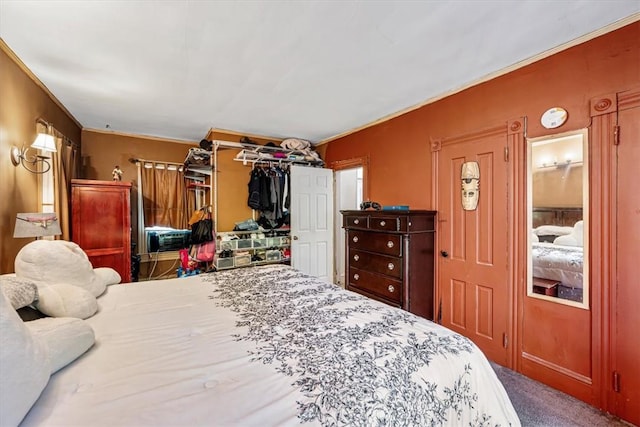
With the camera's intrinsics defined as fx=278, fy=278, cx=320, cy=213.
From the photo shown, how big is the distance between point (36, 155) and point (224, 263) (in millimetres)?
2096

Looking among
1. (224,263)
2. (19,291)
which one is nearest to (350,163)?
(224,263)

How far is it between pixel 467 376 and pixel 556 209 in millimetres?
1560

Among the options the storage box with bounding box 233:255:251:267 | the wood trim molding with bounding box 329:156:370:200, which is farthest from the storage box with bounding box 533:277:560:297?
the storage box with bounding box 233:255:251:267

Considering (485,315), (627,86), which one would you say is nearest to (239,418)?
(485,315)

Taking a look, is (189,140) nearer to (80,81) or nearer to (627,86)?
(80,81)

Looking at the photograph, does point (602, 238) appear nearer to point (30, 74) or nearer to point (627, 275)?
point (627, 275)

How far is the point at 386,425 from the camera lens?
875 mm

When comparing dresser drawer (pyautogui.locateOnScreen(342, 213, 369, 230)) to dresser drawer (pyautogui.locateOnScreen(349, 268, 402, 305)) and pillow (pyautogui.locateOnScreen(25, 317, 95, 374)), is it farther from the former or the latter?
pillow (pyautogui.locateOnScreen(25, 317, 95, 374))

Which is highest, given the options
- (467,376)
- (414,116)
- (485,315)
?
(414,116)

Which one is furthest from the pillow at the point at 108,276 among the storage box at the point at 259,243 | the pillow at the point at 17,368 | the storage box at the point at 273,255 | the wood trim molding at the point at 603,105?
the wood trim molding at the point at 603,105

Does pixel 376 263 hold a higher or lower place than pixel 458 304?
higher

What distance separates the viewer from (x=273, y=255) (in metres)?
4.02

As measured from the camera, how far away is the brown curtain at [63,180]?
2694mm

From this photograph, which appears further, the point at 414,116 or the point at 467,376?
the point at 414,116
